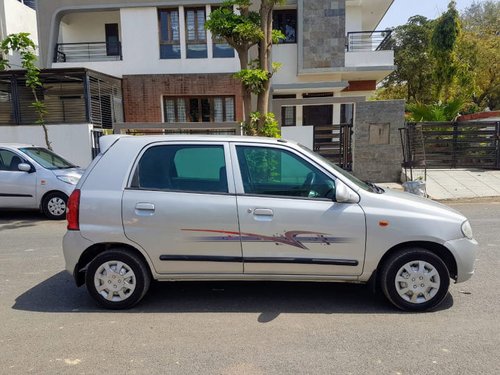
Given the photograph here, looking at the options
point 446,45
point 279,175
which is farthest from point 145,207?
point 446,45

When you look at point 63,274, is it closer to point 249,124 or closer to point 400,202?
point 400,202

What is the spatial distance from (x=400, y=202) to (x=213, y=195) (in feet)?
5.89

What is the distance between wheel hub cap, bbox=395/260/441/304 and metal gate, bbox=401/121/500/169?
10.2 m

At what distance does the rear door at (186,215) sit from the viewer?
3.95 metres

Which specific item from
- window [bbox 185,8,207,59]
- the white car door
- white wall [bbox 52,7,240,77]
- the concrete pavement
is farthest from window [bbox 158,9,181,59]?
the concrete pavement

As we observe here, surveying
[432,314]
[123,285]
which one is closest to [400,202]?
[432,314]

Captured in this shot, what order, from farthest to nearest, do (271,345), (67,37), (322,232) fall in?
(67,37)
(322,232)
(271,345)

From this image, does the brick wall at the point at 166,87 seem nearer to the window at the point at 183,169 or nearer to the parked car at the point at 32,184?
the parked car at the point at 32,184

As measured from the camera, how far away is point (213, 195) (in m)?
4.01

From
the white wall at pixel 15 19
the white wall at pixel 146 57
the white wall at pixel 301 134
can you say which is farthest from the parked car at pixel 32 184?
the white wall at pixel 15 19

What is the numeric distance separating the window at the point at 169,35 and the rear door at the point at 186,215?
14006 mm

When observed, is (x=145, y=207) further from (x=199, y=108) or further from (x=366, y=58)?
(x=366, y=58)

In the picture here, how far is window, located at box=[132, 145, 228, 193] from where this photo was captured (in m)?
4.08

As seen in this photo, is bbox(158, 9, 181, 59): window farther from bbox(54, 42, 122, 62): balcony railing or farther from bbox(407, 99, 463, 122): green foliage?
bbox(407, 99, 463, 122): green foliage
